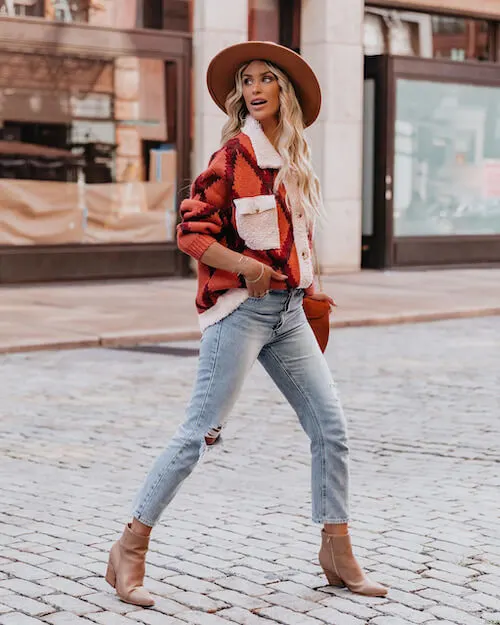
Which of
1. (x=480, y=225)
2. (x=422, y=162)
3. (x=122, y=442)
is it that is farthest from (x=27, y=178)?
(x=122, y=442)

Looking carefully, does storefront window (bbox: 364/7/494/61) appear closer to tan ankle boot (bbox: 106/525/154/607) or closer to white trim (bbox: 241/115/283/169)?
white trim (bbox: 241/115/283/169)

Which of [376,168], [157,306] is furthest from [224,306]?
[376,168]

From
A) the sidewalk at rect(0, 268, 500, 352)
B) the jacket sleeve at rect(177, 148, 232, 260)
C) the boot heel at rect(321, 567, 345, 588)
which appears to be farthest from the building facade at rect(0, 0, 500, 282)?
the jacket sleeve at rect(177, 148, 232, 260)

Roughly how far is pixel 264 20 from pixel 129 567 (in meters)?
17.3

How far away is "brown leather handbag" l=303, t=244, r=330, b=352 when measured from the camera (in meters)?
4.62

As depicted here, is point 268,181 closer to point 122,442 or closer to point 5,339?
point 122,442

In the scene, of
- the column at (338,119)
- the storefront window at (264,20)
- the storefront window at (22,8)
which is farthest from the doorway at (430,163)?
the storefront window at (22,8)

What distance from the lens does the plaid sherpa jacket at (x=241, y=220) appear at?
14.2ft

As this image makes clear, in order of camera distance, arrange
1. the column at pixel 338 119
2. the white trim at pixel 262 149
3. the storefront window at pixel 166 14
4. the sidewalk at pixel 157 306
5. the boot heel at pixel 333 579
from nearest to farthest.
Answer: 1. the white trim at pixel 262 149
2. the boot heel at pixel 333 579
3. the sidewalk at pixel 157 306
4. the storefront window at pixel 166 14
5. the column at pixel 338 119

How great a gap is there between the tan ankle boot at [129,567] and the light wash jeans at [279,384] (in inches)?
3.1

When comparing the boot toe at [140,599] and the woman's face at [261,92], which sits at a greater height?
the woman's face at [261,92]

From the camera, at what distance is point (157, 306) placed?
1541 cm

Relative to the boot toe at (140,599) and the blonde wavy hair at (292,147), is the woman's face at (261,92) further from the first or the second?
the boot toe at (140,599)

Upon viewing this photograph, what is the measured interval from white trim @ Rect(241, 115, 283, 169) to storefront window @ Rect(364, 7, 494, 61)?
17.9 meters
